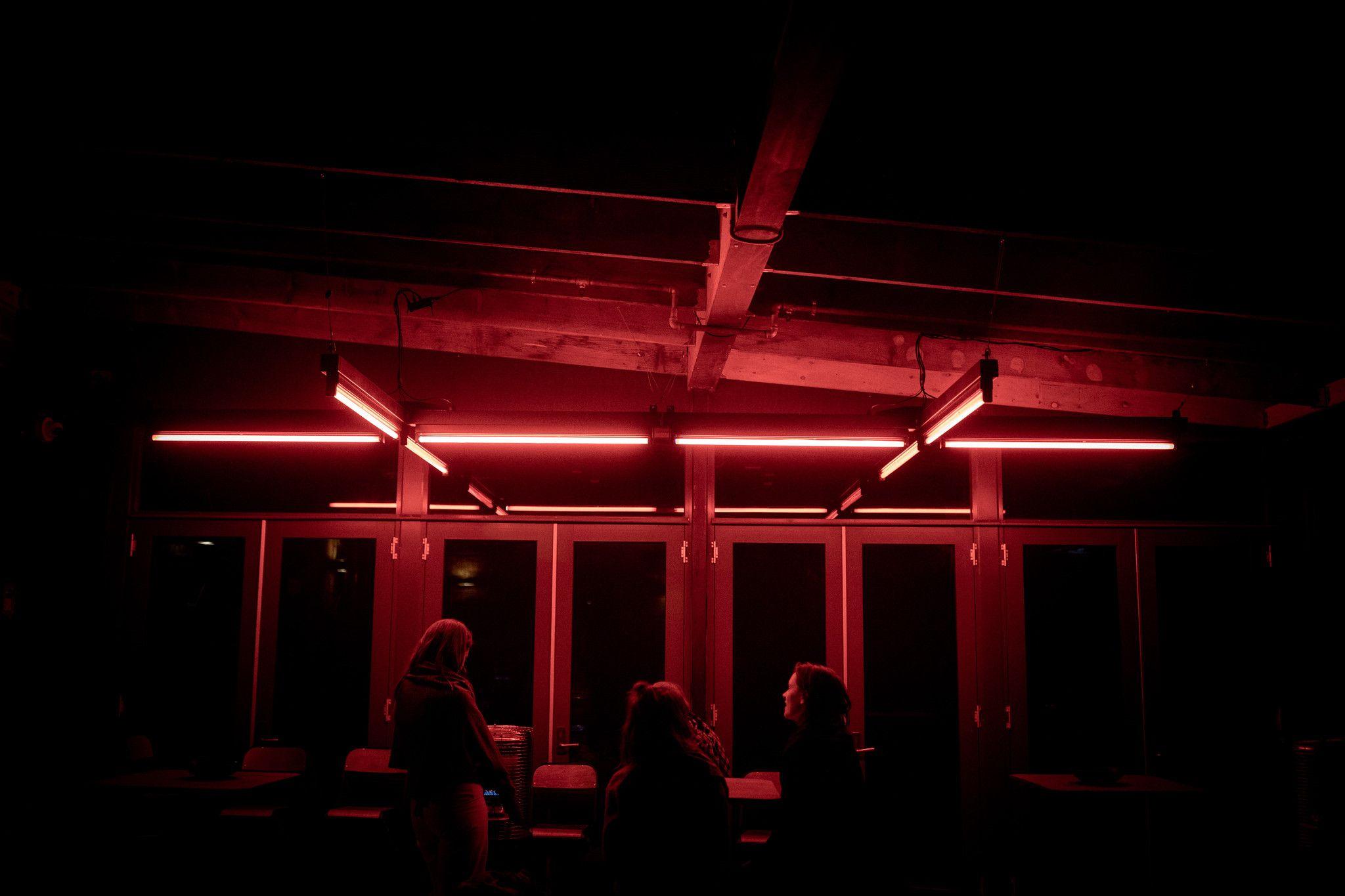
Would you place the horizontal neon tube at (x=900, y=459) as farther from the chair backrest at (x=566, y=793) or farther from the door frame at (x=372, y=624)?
the door frame at (x=372, y=624)

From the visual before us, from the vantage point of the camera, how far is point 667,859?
3.48 m

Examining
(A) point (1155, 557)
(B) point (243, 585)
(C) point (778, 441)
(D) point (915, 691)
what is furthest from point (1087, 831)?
(B) point (243, 585)

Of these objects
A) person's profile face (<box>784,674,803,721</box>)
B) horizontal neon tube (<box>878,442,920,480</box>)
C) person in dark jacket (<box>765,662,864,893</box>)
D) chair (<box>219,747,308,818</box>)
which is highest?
horizontal neon tube (<box>878,442,920,480</box>)

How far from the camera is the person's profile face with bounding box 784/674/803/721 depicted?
4.27 m

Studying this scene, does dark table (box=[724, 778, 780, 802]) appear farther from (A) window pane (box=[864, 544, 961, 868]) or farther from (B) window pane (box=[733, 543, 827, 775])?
(A) window pane (box=[864, 544, 961, 868])

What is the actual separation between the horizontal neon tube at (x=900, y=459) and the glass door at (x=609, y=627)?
180 centimetres

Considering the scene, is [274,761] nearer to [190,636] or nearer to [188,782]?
[188,782]

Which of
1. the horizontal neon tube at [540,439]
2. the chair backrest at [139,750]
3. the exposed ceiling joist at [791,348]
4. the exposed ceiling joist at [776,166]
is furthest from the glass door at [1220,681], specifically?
the chair backrest at [139,750]

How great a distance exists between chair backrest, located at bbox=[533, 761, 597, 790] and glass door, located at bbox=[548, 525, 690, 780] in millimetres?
312

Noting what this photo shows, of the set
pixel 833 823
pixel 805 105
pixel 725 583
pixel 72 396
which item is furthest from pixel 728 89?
pixel 72 396

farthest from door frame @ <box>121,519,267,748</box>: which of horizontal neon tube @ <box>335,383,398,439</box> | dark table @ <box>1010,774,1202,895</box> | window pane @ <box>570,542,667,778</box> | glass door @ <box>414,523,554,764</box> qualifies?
dark table @ <box>1010,774,1202,895</box>

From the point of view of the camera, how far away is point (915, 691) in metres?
6.96

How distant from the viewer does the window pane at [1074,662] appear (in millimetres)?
6812

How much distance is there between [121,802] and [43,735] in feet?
3.45
